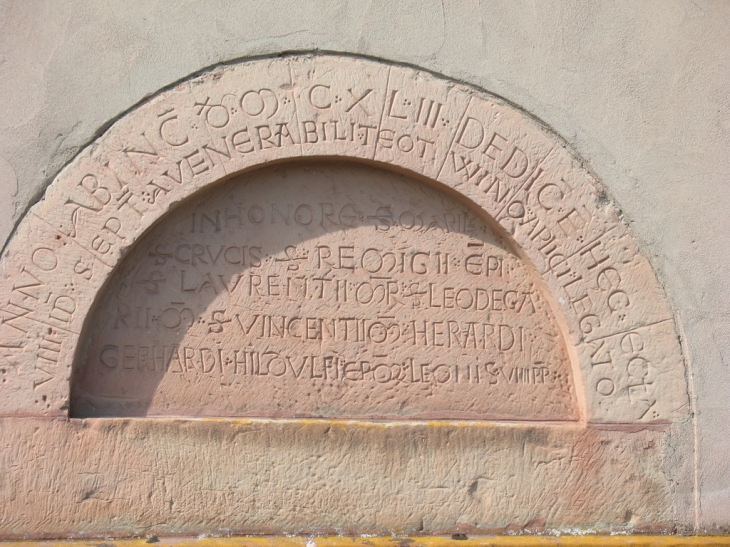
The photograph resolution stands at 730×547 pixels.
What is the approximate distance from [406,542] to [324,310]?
1.12 metres

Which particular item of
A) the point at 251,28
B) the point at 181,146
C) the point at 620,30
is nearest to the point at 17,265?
the point at 181,146

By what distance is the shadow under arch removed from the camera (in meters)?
3.87

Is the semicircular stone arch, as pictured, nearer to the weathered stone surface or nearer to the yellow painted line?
the weathered stone surface

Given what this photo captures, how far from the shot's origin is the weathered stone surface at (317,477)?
3.58 m

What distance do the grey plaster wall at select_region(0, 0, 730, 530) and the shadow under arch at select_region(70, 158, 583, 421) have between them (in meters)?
0.58

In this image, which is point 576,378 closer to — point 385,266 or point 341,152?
point 385,266

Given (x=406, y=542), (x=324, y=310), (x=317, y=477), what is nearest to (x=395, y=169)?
(x=324, y=310)

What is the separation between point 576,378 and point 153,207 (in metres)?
2.15

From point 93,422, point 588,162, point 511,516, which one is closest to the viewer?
point 93,422

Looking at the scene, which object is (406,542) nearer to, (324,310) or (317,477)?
(317,477)

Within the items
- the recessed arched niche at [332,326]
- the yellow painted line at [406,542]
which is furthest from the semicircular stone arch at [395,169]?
the yellow painted line at [406,542]

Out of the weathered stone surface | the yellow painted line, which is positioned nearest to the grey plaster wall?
the yellow painted line

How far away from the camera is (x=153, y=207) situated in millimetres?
3783

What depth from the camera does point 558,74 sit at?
4.18 m
